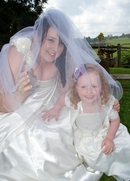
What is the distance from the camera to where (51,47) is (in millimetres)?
1796

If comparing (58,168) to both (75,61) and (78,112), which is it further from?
(75,61)

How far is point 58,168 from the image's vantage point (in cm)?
174

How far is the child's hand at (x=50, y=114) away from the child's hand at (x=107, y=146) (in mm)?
420

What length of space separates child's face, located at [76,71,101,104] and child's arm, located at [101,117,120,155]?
10.0 inches

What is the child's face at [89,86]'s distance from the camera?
1.79m

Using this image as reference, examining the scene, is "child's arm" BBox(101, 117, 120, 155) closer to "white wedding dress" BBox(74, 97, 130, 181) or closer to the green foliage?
"white wedding dress" BBox(74, 97, 130, 181)

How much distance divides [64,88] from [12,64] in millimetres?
489

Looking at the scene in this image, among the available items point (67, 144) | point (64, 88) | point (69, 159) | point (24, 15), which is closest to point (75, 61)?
point (64, 88)

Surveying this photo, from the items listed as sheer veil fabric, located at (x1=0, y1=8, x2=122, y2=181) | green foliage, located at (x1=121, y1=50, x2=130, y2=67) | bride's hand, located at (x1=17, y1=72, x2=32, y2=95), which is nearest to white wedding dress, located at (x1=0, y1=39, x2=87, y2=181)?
sheer veil fabric, located at (x1=0, y1=8, x2=122, y2=181)

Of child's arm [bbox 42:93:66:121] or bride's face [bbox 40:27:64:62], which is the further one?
child's arm [bbox 42:93:66:121]

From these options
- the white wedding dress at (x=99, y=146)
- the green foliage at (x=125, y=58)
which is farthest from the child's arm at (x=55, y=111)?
the green foliage at (x=125, y=58)

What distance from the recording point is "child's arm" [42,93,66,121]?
Result: 189 centimetres

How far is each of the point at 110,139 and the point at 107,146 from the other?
62mm

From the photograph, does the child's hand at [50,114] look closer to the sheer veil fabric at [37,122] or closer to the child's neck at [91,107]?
the sheer veil fabric at [37,122]
